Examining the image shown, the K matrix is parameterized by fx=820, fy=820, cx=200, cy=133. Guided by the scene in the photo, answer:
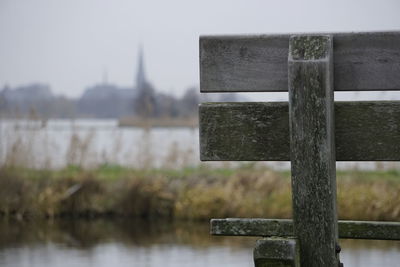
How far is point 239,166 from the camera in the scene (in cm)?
1442

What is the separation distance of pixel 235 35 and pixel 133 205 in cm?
1096

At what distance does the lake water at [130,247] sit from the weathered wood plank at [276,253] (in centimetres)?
673

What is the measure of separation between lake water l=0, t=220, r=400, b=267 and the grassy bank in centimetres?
35

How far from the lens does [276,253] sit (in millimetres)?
2256

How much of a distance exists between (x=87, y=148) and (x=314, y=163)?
1256cm

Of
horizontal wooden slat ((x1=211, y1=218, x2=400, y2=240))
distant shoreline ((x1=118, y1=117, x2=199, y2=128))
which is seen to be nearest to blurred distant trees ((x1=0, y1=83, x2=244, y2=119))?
distant shoreline ((x1=118, y1=117, x2=199, y2=128))

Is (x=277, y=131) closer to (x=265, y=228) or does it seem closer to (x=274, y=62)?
(x=274, y=62)

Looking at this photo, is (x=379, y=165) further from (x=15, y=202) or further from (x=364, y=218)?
(x=15, y=202)

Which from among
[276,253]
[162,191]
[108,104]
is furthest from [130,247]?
[108,104]

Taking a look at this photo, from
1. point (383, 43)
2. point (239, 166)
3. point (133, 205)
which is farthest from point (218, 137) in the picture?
point (239, 166)

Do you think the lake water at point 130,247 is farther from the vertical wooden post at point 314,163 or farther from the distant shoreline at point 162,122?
the vertical wooden post at point 314,163

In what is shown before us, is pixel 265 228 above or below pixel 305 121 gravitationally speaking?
below

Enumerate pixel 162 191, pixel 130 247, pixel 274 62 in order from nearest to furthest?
pixel 274 62, pixel 130 247, pixel 162 191

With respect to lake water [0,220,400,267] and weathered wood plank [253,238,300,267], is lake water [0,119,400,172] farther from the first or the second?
weathered wood plank [253,238,300,267]
